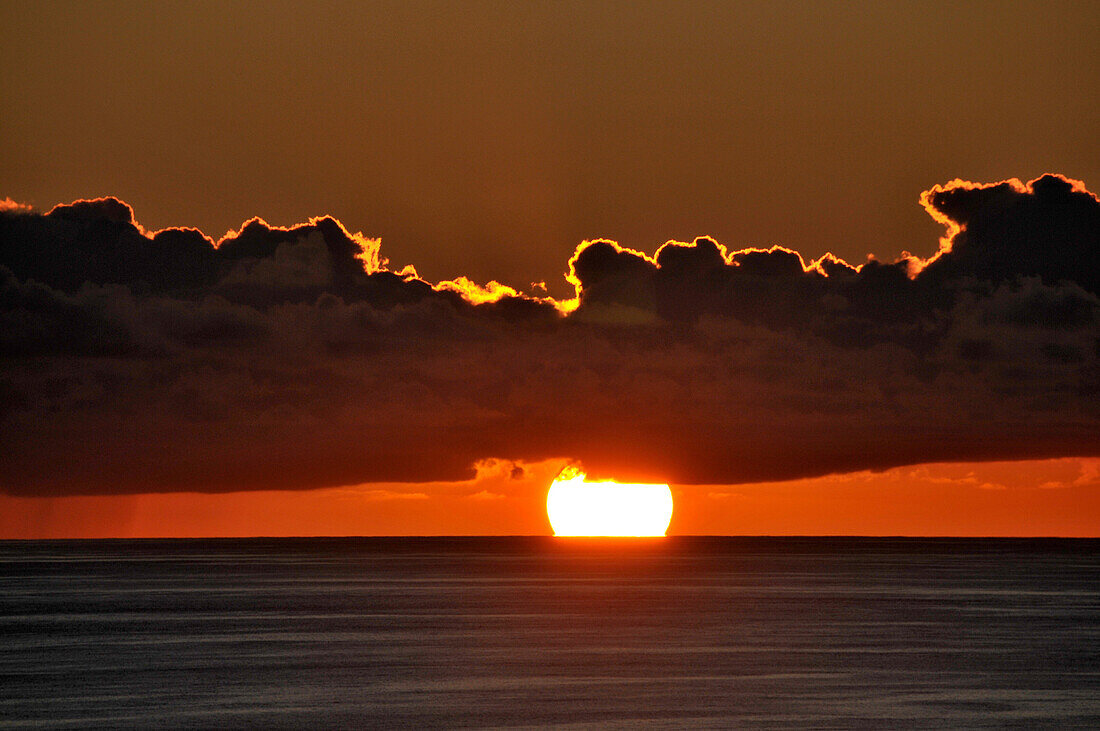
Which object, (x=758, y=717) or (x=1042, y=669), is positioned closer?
(x=758, y=717)

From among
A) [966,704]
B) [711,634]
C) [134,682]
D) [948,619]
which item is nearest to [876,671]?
[966,704]

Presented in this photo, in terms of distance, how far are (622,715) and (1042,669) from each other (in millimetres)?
21024

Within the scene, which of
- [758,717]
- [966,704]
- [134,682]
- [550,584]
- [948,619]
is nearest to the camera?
[758,717]

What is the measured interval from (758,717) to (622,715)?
142 inches

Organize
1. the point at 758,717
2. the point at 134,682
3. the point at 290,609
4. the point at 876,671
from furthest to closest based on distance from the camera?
1. the point at 290,609
2. the point at 876,671
3. the point at 134,682
4. the point at 758,717

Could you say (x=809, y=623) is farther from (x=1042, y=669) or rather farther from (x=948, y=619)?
(x=1042, y=669)

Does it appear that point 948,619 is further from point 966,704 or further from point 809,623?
point 966,704

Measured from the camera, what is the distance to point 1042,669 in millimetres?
52219

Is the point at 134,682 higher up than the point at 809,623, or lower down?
lower down

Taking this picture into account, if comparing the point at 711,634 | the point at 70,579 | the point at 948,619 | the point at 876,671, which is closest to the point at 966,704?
the point at 876,671

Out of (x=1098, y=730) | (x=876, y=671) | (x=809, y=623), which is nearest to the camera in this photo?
(x=1098, y=730)

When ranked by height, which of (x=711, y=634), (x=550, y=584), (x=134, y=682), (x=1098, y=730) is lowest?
(x=1098, y=730)

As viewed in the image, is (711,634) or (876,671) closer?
(876,671)

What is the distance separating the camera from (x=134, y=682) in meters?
47.9
